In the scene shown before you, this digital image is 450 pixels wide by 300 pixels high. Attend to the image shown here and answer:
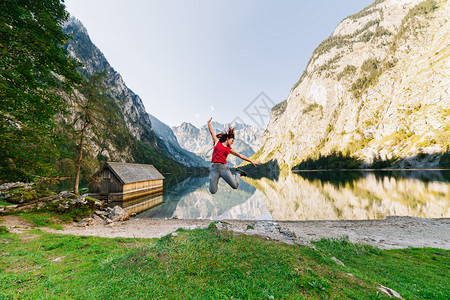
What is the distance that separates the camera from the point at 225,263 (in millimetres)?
5492

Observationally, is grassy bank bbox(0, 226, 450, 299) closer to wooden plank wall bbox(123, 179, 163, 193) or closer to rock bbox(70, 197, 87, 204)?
rock bbox(70, 197, 87, 204)

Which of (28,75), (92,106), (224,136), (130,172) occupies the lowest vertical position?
(130,172)

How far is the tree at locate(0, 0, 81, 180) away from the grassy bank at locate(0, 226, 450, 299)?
5444mm

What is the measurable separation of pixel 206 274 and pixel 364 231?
20678 mm

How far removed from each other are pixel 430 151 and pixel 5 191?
15516 cm

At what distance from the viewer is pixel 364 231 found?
18.2 meters

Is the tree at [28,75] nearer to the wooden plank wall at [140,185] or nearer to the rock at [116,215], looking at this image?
the rock at [116,215]

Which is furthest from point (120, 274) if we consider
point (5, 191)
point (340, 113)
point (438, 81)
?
point (340, 113)

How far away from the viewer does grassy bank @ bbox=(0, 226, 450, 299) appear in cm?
438

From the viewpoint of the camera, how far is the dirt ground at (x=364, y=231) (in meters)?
14.5

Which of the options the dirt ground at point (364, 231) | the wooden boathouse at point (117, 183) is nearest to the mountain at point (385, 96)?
the dirt ground at point (364, 231)

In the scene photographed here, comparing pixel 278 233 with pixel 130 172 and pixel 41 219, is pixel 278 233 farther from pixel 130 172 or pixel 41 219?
pixel 130 172

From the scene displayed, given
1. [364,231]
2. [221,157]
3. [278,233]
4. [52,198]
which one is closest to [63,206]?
[52,198]

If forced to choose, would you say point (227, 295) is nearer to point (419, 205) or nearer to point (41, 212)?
point (41, 212)
